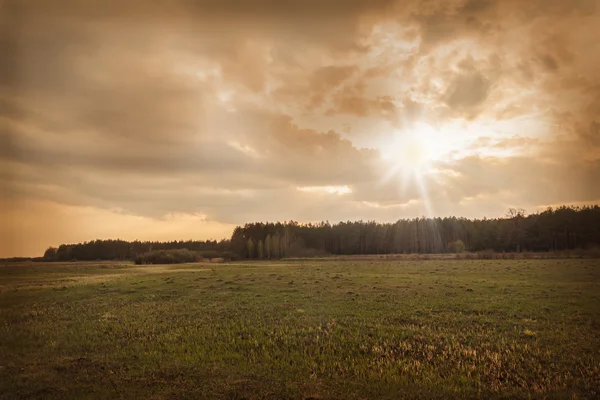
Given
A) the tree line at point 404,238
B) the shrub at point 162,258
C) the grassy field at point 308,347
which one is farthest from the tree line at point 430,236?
the grassy field at point 308,347

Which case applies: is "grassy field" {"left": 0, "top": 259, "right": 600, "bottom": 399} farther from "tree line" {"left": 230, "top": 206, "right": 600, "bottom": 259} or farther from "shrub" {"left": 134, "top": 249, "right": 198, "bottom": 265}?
"tree line" {"left": 230, "top": 206, "right": 600, "bottom": 259}

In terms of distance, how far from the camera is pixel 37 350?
17719mm

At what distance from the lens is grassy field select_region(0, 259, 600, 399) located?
12.7 m

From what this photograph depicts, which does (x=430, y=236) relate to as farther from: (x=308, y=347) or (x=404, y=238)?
(x=308, y=347)

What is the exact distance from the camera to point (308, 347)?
56.6 ft

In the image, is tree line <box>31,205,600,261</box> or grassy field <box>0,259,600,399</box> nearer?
grassy field <box>0,259,600,399</box>

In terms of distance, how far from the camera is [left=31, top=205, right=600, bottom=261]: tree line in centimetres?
13400

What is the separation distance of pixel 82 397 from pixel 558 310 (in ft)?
96.0

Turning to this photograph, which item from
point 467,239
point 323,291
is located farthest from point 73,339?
point 467,239

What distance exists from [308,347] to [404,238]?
556ft

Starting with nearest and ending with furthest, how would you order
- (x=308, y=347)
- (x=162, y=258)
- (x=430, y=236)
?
1. (x=308, y=347)
2. (x=162, y=258)
3. (x=430, y=236)

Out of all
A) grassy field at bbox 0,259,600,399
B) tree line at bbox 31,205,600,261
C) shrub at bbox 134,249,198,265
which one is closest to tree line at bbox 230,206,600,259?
tree line at bbox 31,205,600,261

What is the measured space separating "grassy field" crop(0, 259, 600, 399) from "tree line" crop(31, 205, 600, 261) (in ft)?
402

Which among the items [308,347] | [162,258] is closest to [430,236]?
[162,258]
